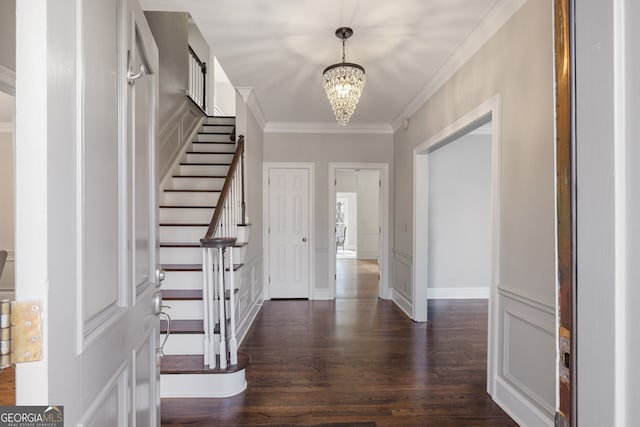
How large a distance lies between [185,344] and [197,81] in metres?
4.64

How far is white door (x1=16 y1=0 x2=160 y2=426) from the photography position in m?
0.54

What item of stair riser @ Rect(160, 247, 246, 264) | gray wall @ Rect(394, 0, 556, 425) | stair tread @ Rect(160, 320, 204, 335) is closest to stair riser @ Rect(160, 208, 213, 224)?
stair riser @ Rect(160, 247, 246, 264)

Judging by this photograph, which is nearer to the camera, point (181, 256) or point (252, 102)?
point (181, 256)

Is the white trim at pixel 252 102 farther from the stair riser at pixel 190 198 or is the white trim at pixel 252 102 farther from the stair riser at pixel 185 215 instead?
the stair riser at pixel 185 215

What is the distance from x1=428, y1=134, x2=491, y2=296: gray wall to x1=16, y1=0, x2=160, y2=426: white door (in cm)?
446

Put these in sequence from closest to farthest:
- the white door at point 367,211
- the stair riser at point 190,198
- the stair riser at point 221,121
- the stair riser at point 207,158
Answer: the stair riser at point 190,198
the stair riser at point 207,158
the stair riser at point 221,121
the white door at point 367,211

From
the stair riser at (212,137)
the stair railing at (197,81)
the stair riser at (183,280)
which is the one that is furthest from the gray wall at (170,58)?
the stair riser at (183,280)

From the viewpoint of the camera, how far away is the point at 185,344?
2.55 metres

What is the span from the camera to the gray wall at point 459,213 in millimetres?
4996

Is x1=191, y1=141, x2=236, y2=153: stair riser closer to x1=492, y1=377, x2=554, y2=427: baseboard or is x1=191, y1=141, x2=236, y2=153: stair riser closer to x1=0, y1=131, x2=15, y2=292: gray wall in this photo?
x1=0, y1=131, x2=15, y2=292: gray wall

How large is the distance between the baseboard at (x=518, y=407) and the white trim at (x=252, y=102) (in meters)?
3.51

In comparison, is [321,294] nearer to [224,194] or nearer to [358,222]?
[224,194]

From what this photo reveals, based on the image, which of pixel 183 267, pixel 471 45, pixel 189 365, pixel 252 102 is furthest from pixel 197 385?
pixel 471 45
